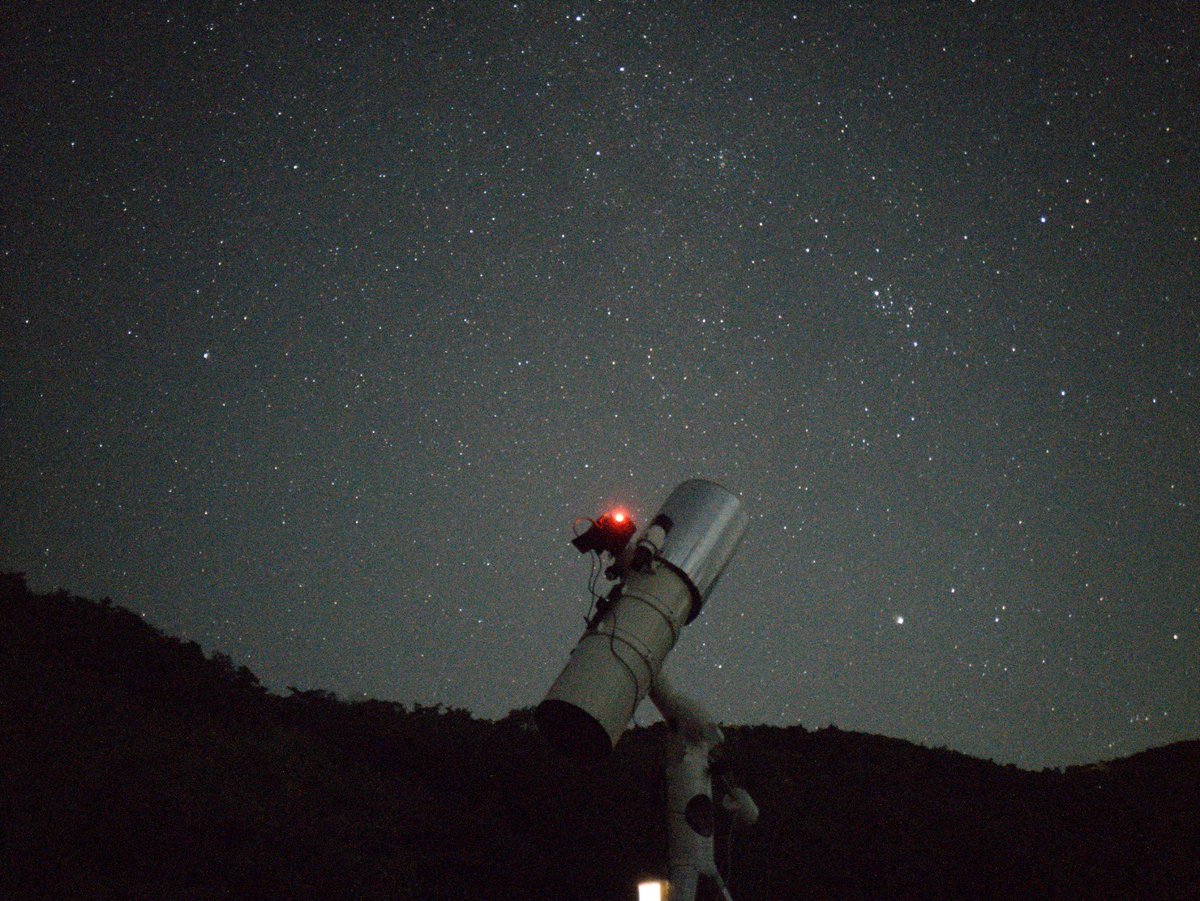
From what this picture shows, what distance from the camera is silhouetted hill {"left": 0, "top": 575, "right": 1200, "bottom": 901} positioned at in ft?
19.7

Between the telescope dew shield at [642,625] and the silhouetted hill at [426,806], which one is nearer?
the telescope dew shield at [642,625]

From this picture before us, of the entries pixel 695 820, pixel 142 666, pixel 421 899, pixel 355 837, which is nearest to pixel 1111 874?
pixel 695 820

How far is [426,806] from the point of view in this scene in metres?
7.71

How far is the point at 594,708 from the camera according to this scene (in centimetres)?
426

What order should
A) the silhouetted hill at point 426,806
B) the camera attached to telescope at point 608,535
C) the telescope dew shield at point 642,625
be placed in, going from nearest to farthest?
the telescope dew shield at point 642,625
the camera attached to telescope at point 608,535
the silhouetted hill at point 426,806

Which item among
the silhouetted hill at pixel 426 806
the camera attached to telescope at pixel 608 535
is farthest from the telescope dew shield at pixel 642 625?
the silhouetted hill at pixel 426 806

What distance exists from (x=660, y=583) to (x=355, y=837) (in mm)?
4036

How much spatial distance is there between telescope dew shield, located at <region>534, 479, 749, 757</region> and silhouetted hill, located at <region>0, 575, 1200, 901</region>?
75 centimetres

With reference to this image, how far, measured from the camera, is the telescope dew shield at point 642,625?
439 cm

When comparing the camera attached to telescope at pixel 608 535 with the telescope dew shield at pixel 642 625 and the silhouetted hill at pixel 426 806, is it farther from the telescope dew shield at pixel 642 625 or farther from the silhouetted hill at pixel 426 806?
the silhouetted hill at pixel 426 806

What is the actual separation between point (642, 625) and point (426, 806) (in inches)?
168

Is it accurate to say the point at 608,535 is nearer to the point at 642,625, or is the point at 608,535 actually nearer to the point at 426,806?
the point at 642,625

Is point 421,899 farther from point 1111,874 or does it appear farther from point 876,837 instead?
point 1111,874

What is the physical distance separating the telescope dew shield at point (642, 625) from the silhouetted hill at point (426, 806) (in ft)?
2.46
